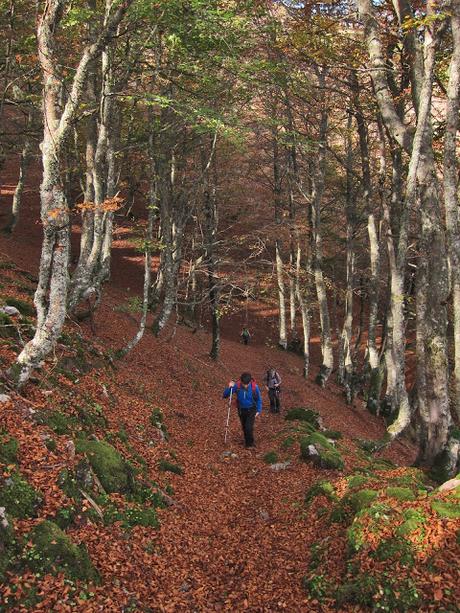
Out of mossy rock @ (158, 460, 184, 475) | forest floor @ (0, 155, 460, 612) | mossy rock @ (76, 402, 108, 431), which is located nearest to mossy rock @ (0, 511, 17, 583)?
forest floor @ (0, 155, 460, 612)

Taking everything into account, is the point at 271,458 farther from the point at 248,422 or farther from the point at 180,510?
the point at 180,510

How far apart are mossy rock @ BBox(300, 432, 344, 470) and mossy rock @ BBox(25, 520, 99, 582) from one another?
5.69m

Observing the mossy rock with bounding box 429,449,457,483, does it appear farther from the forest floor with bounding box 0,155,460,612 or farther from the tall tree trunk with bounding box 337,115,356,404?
the tall tree trunk with bounding box 337,115,356,404

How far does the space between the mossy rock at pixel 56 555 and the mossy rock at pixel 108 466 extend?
156cm

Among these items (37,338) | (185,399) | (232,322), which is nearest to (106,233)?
(185,399)

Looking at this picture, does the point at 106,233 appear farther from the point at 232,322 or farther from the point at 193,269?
the point at 232,322

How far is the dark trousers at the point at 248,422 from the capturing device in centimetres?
1098

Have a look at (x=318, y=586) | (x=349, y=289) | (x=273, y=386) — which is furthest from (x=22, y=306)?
(x=349, y=289)

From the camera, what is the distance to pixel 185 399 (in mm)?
14219

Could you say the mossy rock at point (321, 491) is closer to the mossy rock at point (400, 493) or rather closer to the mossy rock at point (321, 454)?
the mossy rock at point (400, 493)

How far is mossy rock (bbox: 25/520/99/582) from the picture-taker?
436cm

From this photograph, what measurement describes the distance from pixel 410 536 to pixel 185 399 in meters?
9.72

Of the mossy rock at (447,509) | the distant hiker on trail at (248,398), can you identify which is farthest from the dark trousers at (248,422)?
the mossy rock at (447,509)

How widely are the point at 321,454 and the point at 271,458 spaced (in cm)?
115
